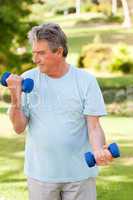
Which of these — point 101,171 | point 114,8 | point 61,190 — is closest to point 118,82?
point 101,171

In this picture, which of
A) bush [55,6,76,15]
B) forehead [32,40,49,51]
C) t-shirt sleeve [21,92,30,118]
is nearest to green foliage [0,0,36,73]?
t-shirt sleeve [21,92,30,118]

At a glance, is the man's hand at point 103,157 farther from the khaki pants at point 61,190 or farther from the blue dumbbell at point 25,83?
the blue dumbbell at point 25,83

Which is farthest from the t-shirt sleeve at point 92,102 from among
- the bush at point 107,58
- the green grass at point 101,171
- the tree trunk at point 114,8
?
the tree trunk at point 114,8

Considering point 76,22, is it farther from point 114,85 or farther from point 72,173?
point 72,173

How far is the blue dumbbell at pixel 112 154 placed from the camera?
3170mm

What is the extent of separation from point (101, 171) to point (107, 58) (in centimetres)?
1545

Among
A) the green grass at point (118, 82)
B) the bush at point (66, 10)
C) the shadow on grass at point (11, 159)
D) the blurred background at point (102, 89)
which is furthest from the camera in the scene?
the bush at point (66, 10)

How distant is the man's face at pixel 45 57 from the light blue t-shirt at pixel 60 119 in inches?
3.2

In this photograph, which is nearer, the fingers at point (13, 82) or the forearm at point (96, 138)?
the fingers at point (13, 82)

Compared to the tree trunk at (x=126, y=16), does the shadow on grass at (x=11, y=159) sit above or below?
below

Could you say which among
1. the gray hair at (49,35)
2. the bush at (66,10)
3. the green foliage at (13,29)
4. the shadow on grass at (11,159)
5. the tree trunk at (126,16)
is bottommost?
the gray hair at (49,35)

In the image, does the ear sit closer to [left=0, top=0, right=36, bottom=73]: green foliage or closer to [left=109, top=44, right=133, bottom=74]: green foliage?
[left=0, top=0, right=36, bottom=73]: green foliage

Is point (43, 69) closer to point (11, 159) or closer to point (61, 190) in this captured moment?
Result: point (61, 190)

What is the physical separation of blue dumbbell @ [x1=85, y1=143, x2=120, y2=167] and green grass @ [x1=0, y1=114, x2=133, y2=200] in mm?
2804
